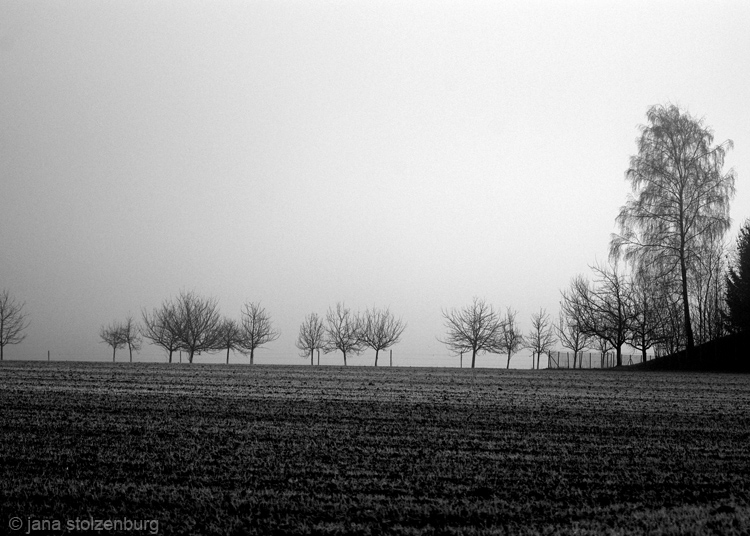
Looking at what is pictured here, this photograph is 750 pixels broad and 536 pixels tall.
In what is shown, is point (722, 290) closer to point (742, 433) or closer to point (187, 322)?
point (187, 322)

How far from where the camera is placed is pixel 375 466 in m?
8.09

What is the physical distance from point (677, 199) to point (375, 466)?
33.2 meters

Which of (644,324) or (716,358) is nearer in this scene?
(716,358)

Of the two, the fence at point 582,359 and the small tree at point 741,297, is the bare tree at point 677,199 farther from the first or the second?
the fence at point 582,359

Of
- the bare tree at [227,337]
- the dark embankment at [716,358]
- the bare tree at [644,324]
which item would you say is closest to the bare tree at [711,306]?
the bare tree at [644,324]

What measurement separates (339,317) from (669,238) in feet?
130

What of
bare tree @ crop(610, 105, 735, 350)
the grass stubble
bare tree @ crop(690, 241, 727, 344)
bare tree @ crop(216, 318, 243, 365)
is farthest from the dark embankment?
bare tree @ crop(216, 318, 243, 365)

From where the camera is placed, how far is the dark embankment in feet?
115

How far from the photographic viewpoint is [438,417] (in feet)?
42.1

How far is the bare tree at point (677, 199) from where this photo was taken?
35.6 metres

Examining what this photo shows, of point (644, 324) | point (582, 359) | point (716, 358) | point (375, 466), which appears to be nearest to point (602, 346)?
point (582, 359)

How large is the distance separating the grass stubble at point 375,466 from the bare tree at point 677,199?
22.8 metres

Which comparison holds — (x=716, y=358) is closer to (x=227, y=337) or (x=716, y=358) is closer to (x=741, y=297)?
(x=741, y=297)

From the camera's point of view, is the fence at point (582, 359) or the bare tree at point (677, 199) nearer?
the bare tree at point (677, 199)
